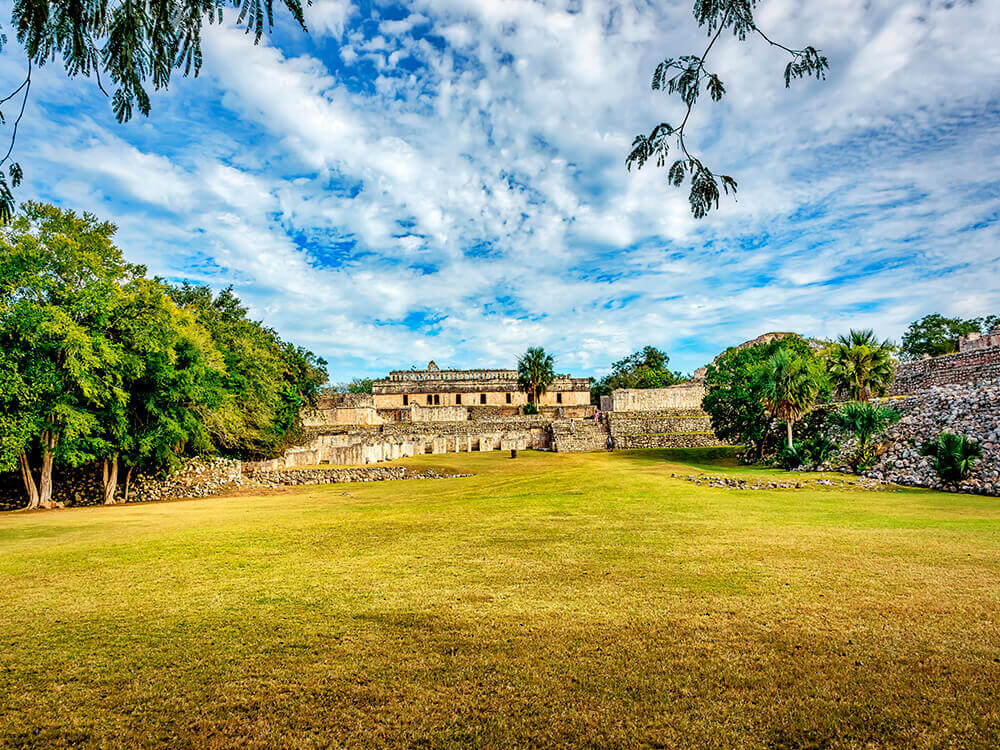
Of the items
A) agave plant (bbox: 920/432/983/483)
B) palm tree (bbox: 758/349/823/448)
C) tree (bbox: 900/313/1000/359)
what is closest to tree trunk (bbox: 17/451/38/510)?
agave plant (bbox: 920/432/983/483)

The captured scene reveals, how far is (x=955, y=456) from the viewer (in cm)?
1380

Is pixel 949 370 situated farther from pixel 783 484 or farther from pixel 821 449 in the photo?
pixel 783 484

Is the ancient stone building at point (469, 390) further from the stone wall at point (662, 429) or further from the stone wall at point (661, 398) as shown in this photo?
the stone wall at point (662, 429)

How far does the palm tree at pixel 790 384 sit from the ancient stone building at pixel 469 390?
28181 millimetres

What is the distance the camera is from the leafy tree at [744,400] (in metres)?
28.3

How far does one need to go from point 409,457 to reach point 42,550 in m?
24.9

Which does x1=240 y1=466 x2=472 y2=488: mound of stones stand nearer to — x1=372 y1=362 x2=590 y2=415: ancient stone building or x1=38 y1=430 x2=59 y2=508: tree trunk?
x1=38 y1=430 x2=59 y2=508: tree trunk

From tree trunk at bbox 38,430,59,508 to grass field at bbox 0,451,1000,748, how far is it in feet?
35.8

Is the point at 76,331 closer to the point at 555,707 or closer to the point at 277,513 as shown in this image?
the point at 277,513

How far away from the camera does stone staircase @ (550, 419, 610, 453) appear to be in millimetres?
38250

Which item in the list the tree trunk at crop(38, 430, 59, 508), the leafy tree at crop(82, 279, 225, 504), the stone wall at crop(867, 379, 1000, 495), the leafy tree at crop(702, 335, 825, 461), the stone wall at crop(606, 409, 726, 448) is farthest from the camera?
the stone wall at crop(606, 409, 726, 448)

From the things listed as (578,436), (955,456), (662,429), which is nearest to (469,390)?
(578,436)

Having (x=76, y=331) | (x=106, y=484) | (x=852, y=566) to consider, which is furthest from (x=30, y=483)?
(x=852, y=566)

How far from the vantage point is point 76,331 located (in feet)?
50.1
